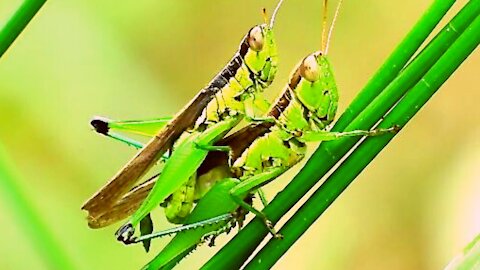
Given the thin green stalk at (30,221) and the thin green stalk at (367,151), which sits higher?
the thin green stalk at (30,221)

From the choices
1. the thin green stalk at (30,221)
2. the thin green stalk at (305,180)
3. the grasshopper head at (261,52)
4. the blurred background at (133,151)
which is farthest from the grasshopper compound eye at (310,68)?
the blurred background at (133,151)

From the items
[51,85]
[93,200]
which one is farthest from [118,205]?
[51,85]

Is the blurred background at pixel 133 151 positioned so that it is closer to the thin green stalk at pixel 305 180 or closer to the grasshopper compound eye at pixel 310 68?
the grasshopper compound eye at pixel 310 68

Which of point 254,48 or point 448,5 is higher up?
point 254,48

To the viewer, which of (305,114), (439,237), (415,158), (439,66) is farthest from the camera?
(415,158)

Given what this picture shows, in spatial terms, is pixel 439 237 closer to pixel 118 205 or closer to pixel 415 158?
pixel 415 158

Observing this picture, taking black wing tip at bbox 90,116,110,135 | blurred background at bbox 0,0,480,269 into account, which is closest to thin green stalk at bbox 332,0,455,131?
black wing tip at bbox 90,116,110,135

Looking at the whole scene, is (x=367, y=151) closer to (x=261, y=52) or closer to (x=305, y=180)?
(x=305, y=180)
